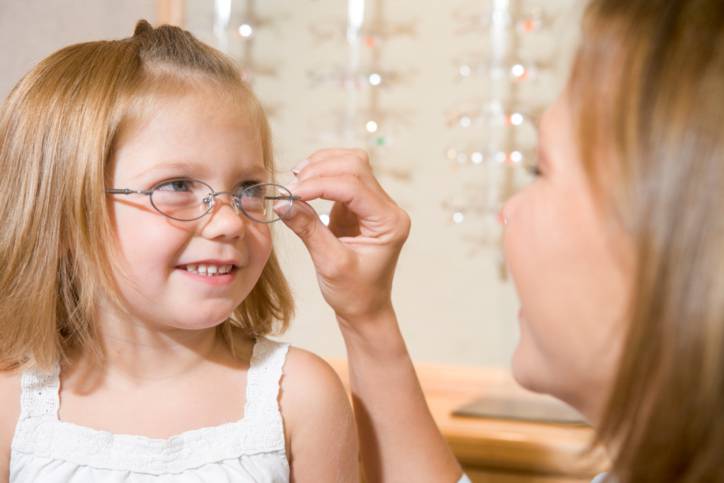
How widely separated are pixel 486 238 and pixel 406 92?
42cm

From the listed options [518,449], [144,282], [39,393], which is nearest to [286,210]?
[144,282]

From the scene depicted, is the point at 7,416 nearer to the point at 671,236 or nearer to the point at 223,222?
the point at 223,222

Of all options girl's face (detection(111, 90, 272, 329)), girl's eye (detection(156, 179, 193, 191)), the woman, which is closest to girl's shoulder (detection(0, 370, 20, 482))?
girl's face (detection(111, 90, 272, 329))

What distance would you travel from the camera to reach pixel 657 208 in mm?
651

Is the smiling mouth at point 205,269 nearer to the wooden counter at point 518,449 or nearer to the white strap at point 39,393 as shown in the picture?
the white strap at point 39,393

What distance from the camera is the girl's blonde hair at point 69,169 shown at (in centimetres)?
117

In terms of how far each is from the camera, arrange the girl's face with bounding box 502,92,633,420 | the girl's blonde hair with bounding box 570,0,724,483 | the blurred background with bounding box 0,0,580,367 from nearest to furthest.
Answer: the girl's blonde hair with bounding box 570,0,724,483 < the girl's face with bounding box 502,92,633,420 < the blurred background with bounding box 0,0,580,367

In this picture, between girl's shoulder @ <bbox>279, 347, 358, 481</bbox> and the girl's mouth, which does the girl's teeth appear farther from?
girl's shoulder @ <bbox>279, 347, 358, 481</bbox>

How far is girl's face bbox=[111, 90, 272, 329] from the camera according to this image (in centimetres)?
115

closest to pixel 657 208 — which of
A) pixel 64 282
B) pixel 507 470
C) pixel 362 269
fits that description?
pixel 362 269

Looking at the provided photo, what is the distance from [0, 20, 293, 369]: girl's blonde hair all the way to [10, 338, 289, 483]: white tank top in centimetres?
7

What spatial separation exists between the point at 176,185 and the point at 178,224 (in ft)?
0.18

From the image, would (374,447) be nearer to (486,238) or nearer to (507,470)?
(507,470)

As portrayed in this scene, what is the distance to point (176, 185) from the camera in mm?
1166
